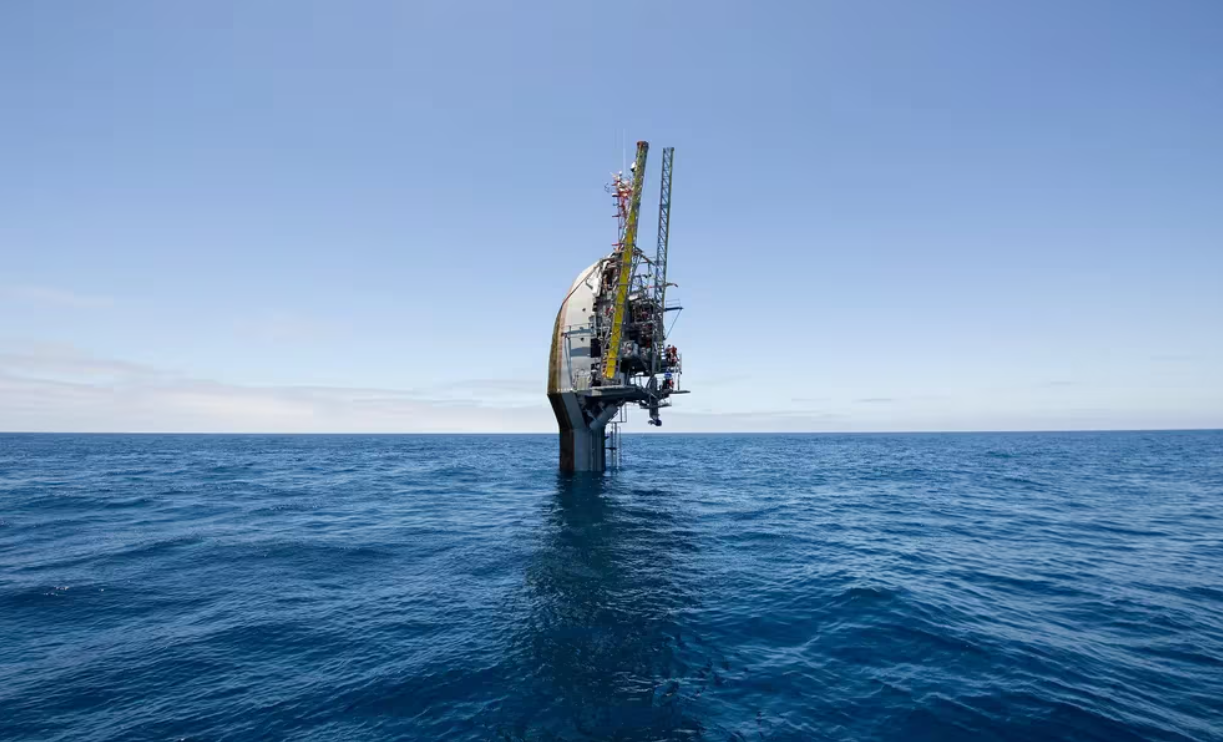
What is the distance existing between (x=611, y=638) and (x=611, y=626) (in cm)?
89

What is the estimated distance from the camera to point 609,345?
46719 mm

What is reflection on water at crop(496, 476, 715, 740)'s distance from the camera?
11312 mm

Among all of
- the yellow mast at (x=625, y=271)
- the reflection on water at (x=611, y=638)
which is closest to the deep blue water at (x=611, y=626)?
the reflection on water at (x=611, y=638)

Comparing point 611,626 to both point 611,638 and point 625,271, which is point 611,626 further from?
point 625,271

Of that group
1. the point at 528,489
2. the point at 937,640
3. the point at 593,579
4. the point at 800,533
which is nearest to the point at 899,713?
the point at 937,640

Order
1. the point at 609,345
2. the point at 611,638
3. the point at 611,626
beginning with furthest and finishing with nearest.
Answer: the point at 609,345, the point at 611,626, the point at 611,638

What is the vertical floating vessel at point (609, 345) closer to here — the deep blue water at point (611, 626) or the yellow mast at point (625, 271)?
the yellow mast at point (625, 271)

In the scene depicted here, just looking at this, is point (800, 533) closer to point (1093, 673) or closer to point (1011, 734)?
point (1093, 673)

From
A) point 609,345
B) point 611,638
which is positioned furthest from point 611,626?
point 609,345

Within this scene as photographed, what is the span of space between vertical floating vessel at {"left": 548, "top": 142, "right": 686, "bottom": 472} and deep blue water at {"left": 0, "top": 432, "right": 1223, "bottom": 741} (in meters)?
15.4

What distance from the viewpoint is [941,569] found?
22.7 metres

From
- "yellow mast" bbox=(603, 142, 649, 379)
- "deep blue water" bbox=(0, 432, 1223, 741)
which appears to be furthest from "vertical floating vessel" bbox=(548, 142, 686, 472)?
"deep blue water" bbox=(0, 432, 1223, 741)

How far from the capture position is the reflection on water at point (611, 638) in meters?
11.3

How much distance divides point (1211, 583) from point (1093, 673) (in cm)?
1407
